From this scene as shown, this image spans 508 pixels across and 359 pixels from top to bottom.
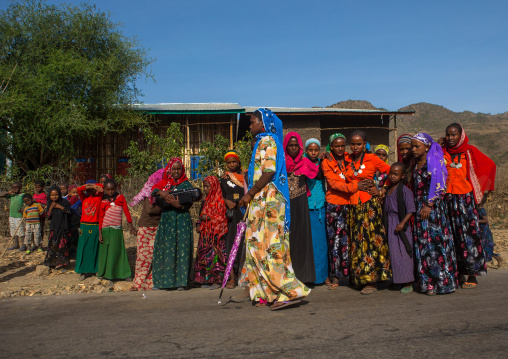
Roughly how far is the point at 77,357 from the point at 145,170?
449 inches

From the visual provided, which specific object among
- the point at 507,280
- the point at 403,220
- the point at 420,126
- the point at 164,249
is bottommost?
the point at 507,280

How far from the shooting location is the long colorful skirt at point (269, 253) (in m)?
4.22

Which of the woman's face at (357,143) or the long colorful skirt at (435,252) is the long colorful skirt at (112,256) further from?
the long colorful skirt at (435,252)

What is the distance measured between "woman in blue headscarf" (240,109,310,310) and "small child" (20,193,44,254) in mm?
6428

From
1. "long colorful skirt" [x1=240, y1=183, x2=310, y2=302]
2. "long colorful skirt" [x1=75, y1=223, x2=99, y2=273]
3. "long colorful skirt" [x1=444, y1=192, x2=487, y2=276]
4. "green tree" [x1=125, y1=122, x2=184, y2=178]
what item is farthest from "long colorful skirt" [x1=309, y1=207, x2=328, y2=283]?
"green tree" [x1=125, y1=122, x2=184, y2=178]

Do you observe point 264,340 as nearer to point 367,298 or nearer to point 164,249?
point 367,298

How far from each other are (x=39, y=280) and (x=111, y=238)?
1444mm

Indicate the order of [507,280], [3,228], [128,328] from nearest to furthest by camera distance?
1. [128,328]
2. [507,280]
3. [3,228]

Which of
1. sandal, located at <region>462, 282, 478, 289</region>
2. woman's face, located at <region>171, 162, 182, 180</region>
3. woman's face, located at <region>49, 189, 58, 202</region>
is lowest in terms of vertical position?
sandal, located at <region>462, 282, 478, 289</region>

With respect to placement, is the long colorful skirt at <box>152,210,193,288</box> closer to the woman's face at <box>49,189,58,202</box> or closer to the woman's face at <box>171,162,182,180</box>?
the woman's face at <box>171,162,182,180</box>

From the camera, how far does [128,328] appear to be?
11.9ft

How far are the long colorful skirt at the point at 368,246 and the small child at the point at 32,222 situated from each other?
6920 mm

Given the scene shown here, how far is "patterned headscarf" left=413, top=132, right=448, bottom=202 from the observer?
4895mm

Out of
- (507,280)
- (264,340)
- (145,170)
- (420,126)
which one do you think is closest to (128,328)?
(264,340)
